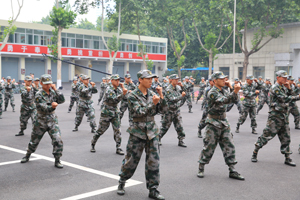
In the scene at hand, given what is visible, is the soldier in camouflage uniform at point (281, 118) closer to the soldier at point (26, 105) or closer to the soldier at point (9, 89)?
the soldier at point (26, 105)

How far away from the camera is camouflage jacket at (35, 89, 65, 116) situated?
24.9 feet

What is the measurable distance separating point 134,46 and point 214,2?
21960mm

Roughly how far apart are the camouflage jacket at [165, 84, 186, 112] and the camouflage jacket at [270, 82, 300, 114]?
2764 mm

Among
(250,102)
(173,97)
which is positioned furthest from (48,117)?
(250,102)

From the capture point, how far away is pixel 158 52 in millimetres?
60500

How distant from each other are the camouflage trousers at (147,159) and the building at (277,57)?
33448 millimetres

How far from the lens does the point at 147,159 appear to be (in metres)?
5.81

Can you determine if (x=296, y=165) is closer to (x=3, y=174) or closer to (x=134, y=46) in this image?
(x=3, y=174)

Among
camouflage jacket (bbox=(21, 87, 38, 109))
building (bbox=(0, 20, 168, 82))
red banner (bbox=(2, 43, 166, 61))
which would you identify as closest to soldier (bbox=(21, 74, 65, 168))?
camouflage jacket (bbox=(21, 87, 38, 109))

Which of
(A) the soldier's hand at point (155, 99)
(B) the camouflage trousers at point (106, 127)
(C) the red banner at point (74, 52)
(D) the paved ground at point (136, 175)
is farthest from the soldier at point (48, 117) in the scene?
(C) the red banner at point (74, 52)

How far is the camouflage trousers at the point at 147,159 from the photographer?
5.73 m

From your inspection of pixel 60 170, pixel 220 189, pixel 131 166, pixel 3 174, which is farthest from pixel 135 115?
pixel 3 174

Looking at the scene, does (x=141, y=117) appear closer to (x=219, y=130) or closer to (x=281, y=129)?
(x=219, y=130)

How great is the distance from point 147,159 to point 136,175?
4.65ft
